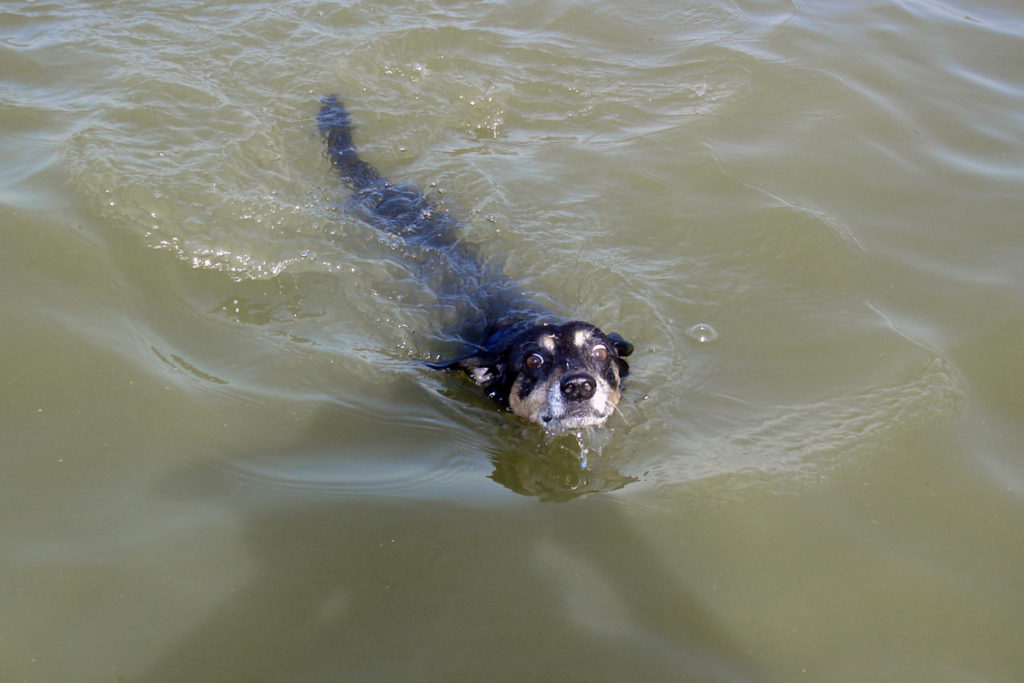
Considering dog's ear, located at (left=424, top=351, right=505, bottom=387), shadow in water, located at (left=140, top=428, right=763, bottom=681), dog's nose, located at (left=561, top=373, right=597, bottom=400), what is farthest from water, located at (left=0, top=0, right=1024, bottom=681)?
dog's nose, located at (left=561, top=373, right=597, bottom=400)

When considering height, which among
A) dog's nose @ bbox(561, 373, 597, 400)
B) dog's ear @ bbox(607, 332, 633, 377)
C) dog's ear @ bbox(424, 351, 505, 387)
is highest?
dog's nose @ bbox(561, 373, 597, 400)

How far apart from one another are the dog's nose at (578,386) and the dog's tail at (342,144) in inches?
146

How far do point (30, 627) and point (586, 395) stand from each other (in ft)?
11.3

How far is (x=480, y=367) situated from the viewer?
6.20 meters

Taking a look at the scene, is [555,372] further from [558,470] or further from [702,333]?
[702,333]

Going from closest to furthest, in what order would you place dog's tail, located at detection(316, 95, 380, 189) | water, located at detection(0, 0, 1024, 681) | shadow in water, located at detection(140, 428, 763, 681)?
shadow in water, located at detection(140, 428, 763, 681), water, located at detection(0, 0, 1024, 681), dog's tail, located at detection(316, 95, 380, 189)

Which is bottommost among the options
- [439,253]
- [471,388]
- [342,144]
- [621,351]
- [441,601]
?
[471,388]

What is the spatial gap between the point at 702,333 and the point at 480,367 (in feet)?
5.90

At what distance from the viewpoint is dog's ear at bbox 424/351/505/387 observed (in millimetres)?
6191

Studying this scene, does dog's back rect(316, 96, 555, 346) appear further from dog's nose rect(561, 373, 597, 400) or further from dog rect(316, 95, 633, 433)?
dog's nose rect(561, 373, 597, 400)

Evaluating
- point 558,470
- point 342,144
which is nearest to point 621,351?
point 558,470

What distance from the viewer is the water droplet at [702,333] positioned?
6344 mm

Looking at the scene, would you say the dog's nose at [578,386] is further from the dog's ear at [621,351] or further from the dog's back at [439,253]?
the dog's back at [439,253]

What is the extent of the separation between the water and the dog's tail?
239 mm
